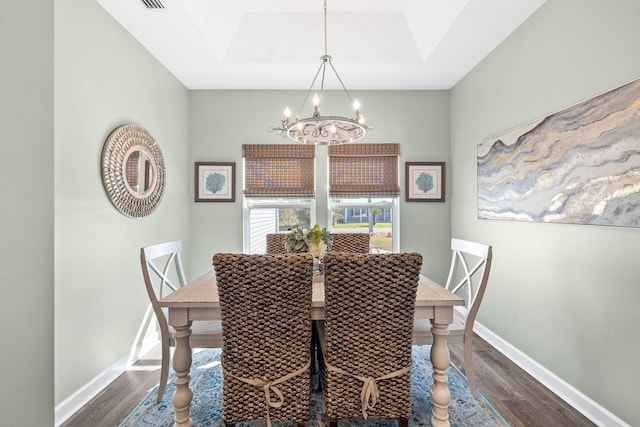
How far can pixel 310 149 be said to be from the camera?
3.58 meters

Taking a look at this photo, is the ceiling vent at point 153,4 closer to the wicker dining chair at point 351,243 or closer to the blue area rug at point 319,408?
the wicker dining chair at point 351,243

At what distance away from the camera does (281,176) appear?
3621 millimetres

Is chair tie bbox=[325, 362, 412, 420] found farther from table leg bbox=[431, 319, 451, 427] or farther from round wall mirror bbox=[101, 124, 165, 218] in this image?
round wall mirror bbox=[101, 124, 165, 218]

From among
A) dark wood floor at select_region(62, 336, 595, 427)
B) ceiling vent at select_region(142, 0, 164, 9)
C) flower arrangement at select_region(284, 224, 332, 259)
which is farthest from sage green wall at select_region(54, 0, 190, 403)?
flower arrangement at select_region(284, 224, 332, 259)

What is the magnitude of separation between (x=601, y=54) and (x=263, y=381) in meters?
2.62

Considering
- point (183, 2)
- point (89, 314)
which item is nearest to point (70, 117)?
point (183, 2)

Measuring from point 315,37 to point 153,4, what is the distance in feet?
4.41

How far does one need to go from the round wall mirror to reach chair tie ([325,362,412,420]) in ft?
6.56

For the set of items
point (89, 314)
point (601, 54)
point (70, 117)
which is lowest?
point (89, 314)

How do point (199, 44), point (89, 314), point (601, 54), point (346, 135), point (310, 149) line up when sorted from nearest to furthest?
point (601, 54), point (89, 314), point (346, 135), point (199, 44), point (310, 149)

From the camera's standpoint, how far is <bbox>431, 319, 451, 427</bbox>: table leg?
5.41 ft

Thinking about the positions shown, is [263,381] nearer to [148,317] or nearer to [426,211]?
[148,317]

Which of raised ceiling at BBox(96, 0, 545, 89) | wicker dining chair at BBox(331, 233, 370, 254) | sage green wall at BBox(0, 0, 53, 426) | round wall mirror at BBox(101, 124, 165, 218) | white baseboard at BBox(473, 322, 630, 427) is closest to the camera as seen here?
sage green wall at BBox(0, 0, 53, 426)

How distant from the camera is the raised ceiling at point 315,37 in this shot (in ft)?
7.94
